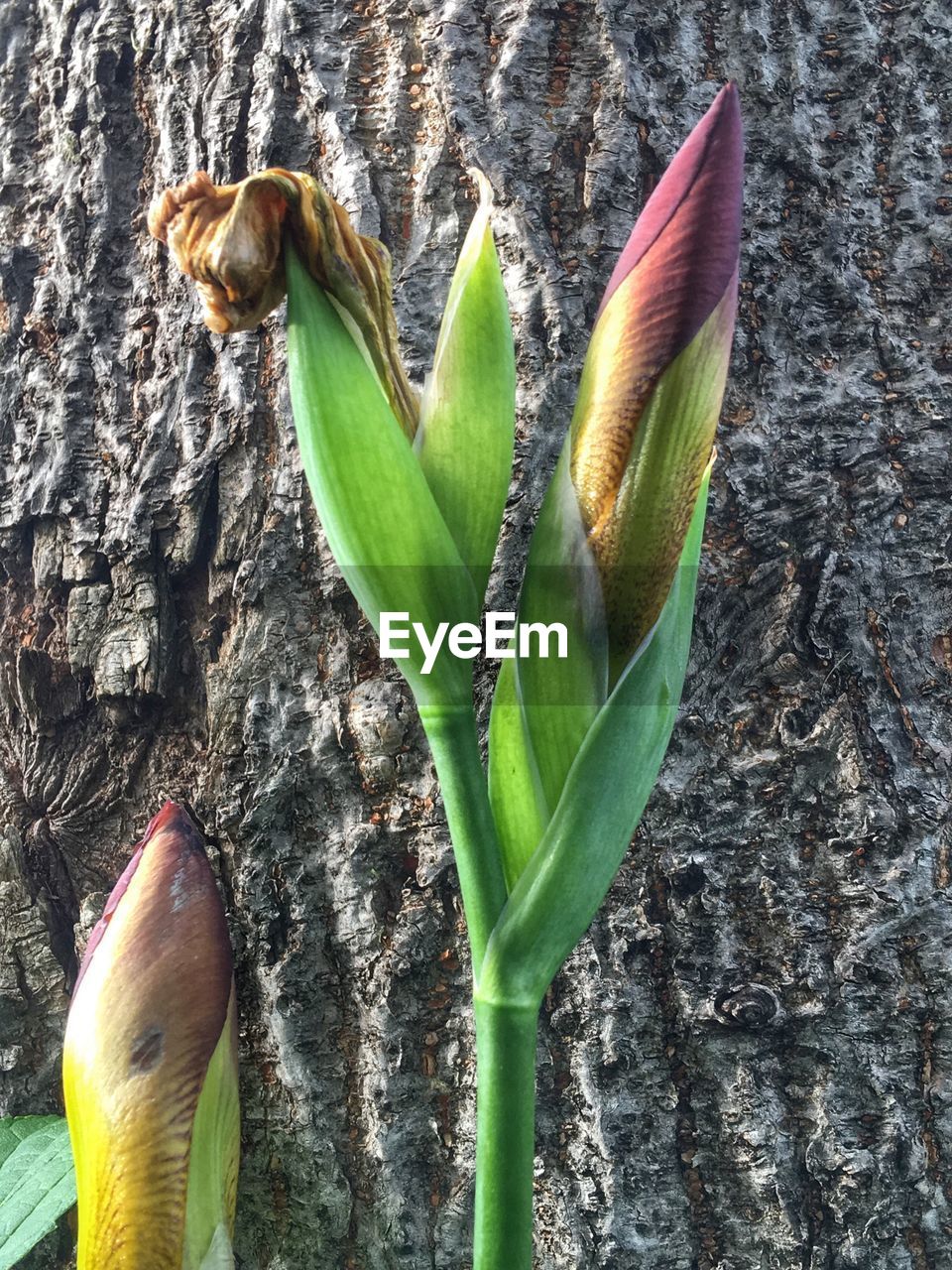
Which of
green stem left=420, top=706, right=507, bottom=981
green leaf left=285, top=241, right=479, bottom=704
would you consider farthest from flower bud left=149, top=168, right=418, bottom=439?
green stem left=420, top=706, right=507, bottom=981

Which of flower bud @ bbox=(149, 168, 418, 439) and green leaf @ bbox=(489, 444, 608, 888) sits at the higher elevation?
flower bud @ bbox=(149, 168, 418, 439)

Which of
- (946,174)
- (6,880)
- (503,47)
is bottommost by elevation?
(6,880)

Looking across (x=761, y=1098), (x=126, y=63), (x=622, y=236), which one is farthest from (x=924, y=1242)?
(x=126, y=63)

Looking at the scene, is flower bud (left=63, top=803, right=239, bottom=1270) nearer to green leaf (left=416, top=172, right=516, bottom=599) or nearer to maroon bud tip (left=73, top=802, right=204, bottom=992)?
maroon bud tip (left=73, top=802, right=204, bottom=992)

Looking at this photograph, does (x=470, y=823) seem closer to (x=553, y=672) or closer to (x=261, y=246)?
(x=553, y=672)

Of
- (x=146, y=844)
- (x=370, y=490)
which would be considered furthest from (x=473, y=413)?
(x=146, y=844)

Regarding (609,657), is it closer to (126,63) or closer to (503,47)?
(503,47)

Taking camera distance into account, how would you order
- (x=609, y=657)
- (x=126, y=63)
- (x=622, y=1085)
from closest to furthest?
(x=609, y=657)
(x=622, y=1085)
(x=126, y=63)

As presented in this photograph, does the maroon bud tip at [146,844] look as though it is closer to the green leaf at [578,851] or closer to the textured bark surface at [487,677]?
the textured bark surface at [487,677]
